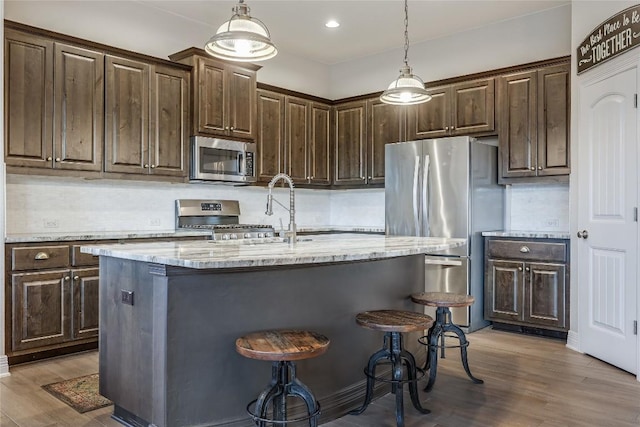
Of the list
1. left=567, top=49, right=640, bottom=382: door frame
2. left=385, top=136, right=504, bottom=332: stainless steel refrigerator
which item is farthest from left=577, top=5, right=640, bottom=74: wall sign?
left=385, top=136, right=504, bottom=332: stainless steel refrigerator

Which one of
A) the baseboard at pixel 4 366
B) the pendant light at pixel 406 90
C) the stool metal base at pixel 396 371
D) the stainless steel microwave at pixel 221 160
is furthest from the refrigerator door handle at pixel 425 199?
the baseboard at pixel 4 366

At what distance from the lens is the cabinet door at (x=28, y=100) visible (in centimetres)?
373

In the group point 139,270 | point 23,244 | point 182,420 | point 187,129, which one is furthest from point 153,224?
point 182,420

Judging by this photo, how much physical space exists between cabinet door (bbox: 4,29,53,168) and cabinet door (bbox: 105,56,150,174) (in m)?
0.47

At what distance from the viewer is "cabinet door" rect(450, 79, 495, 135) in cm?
504

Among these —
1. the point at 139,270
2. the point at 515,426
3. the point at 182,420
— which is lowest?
the point at 515,426

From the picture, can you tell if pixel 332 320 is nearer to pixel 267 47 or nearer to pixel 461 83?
pixel 267 47

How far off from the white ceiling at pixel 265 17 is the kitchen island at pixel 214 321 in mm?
2719

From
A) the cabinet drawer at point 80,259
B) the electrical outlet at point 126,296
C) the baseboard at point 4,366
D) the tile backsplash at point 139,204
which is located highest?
the tile backsplash at point 139,204

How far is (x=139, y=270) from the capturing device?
246 centimetres

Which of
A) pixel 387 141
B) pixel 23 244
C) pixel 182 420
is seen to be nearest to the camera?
pixel 182 420

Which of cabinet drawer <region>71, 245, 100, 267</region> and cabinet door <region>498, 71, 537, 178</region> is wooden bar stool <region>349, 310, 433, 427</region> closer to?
cabinet drawer <region>71, 245, 100, 267</region>

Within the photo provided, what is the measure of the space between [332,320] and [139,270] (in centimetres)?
104

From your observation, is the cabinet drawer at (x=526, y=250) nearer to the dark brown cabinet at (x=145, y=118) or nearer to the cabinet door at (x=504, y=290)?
the cabinet door at (x=504, y=290)
